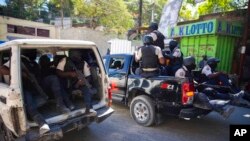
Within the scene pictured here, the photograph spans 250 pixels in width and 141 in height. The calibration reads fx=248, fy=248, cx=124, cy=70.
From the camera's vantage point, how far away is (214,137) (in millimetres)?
4809

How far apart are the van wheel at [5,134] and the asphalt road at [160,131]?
1.06m

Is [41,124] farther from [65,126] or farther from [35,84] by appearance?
[35,84]

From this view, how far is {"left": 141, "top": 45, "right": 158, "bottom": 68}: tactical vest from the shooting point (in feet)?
17.2

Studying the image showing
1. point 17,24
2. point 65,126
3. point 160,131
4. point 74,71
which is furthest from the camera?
point 17,24

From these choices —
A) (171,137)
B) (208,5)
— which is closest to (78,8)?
(208,5)

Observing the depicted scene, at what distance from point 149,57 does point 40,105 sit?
2.43m

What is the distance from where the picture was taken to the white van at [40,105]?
3.29 meters

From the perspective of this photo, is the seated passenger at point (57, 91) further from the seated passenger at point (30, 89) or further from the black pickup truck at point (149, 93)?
the black pickup truck at point (149, 93)

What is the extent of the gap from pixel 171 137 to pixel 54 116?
2.24m

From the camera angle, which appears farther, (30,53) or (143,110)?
(143,110)

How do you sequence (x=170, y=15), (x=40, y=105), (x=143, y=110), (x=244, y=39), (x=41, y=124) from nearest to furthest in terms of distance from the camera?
(x=41, y=124) → (x=40, y=105) → (x=143, y=110) → (x=244, y=39) → (x=170, y=15)

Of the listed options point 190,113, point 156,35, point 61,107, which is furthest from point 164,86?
point 61,107

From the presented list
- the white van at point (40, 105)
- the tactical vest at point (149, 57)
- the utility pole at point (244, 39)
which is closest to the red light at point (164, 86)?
the tactical vest at point (149, 57)

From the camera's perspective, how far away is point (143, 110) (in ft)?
17.3
